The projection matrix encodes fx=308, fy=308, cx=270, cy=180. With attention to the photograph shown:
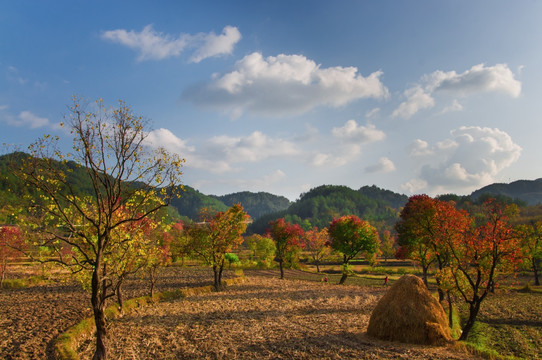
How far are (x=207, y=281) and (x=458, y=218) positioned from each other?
3426cm

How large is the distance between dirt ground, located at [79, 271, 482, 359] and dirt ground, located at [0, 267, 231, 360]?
2.94 metres

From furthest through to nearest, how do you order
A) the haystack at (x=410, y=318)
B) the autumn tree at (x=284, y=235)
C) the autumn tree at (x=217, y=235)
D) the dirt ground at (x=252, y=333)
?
1. the autumn tree at (x=284, y=235)
2. the autumn tree at (x=217, y=235)
3. the haystack at (x=410, y=318)
4. the dirt ground at (x=252, y=333)

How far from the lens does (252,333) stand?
2014cm

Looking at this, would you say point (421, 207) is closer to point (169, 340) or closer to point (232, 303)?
point (232, 303)

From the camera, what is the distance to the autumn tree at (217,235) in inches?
1433

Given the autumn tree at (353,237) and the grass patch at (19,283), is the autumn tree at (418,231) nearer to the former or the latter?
the autumn tree at (353,237)

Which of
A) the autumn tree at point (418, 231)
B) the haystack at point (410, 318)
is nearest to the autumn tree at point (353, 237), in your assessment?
the autumn tree at point (418, 231)

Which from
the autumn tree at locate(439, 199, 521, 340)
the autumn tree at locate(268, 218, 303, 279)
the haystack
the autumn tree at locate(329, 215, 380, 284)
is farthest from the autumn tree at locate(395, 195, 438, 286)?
the autumn tree at locate(268, 218, 303, 279)

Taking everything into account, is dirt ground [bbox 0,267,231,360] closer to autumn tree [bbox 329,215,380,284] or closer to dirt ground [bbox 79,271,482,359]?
dirt ground [bbox 79,271,482,359]

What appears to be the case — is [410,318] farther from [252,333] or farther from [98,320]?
[98,320]

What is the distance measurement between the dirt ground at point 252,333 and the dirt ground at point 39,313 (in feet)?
9.65

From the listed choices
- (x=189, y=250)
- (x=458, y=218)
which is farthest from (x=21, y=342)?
(x=458, y=218)

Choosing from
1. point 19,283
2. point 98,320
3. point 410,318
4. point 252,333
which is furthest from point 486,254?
point 19,283

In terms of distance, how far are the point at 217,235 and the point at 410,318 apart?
2339cm
